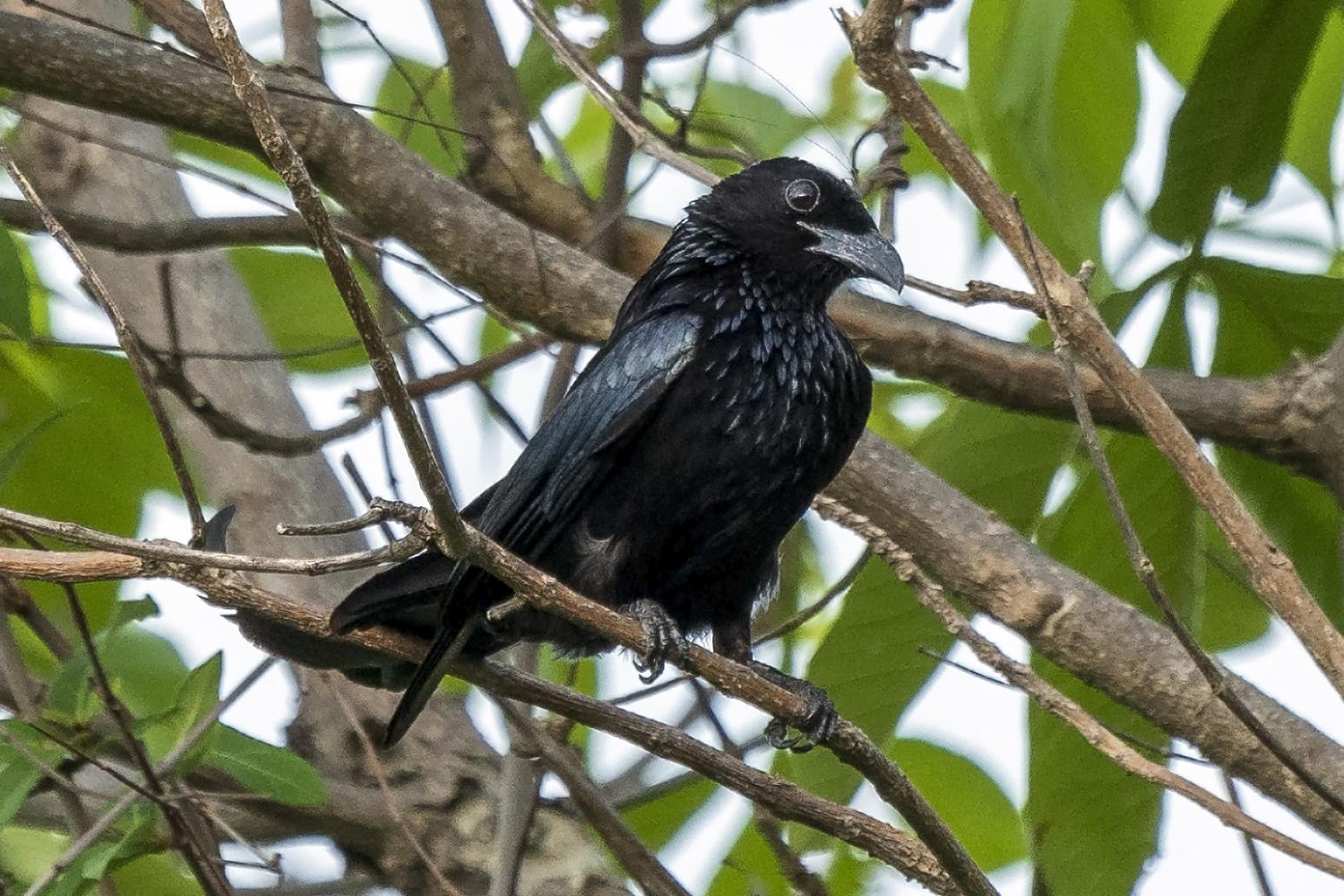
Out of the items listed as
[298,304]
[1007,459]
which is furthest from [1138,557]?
[298,304]

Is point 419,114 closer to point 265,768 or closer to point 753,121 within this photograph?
point 753,121

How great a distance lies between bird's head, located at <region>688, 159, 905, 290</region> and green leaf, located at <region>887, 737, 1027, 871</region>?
100cm

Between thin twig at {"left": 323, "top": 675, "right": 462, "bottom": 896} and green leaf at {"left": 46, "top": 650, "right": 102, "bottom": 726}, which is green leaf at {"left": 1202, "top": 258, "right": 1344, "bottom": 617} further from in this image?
green leaf at {"left": 46, "top": 650, "right": 102, "bottom": 726}

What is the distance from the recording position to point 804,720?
2760mm

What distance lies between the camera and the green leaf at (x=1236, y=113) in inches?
125

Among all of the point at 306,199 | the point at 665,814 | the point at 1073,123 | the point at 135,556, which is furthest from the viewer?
the point at 665,814

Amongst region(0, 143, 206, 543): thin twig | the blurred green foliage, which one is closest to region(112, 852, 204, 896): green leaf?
the blurred green foliage

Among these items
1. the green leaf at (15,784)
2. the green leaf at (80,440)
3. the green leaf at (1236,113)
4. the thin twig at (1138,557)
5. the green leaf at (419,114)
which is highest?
the green leaf at (1236,113)

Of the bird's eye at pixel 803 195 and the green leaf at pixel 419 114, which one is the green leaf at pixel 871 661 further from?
the green leaf at pixel 419 114

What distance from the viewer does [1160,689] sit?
2957 mm

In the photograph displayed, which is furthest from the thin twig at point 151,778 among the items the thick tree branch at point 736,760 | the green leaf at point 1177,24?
the green leaf at point 1177,24

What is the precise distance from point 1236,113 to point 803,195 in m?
0.82

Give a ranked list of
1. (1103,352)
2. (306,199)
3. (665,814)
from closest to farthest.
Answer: (306,199)
(1103,352)
(665,814)

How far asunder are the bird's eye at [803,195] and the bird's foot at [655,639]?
882 millimetres
